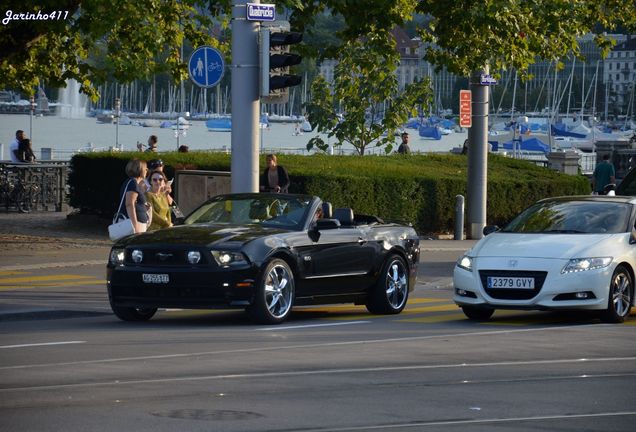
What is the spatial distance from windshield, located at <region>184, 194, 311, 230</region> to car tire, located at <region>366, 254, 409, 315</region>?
52.8 inches

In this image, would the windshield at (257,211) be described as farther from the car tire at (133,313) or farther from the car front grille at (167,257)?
the car front grille at (167,257)

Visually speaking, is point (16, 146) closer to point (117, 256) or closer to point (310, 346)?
point (117, 256)

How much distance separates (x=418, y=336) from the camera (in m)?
15.5

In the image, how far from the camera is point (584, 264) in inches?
650

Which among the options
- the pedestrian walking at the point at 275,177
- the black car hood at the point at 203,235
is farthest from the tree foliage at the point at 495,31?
the black car hood at the point at 203,235

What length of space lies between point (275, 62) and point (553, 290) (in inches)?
226

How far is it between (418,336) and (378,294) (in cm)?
259

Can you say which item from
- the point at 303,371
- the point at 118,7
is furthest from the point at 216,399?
the point at 118,7

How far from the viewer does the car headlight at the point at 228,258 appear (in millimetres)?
15820

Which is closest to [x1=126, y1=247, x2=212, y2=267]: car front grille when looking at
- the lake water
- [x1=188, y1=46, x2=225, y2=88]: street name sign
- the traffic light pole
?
the traffic light pole

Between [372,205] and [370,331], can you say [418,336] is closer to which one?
[370,331]

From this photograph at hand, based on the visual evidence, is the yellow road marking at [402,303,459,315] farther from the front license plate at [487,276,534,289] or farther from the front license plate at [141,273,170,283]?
the front license plate at [141,273,170,283]

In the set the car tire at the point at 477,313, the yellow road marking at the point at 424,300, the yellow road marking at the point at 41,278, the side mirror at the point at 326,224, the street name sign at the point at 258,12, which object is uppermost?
the street name sign at the point at 258,12

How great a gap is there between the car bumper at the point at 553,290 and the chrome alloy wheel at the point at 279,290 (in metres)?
2.00
